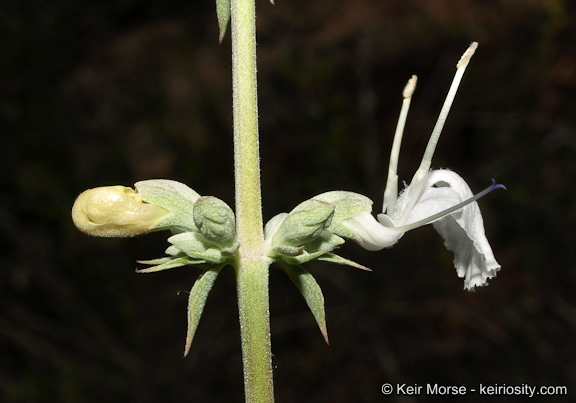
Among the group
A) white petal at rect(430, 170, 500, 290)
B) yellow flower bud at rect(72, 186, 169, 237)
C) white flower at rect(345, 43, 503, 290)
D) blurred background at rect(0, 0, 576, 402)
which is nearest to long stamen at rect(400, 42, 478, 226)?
white flower at rect(345, 43, 503, 290)

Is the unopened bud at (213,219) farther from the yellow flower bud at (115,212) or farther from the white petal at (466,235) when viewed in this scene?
the white petal at (466,235)

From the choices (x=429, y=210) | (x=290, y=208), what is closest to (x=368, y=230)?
(x=429, y=210)

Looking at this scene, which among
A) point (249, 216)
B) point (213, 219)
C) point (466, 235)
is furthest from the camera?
point (466, 235)

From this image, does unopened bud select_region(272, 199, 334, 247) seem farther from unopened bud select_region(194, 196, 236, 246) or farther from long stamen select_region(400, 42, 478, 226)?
long stamen select_region(400, 42, 478, 226)


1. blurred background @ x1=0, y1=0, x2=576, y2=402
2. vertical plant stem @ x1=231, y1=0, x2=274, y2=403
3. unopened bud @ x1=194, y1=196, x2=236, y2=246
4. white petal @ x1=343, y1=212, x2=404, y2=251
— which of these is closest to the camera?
unopened bud @ x1=194, y1=196, x2=236, y2=246

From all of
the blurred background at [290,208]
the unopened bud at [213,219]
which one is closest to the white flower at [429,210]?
the unopened bud at [213,219]

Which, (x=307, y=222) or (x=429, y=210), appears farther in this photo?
(x=429, y=210)

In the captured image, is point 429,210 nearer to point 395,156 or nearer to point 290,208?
point 395,156

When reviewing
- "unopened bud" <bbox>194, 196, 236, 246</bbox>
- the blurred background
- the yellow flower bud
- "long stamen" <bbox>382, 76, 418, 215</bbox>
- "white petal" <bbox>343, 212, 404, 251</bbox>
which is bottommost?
"unopened bud" <bbox>194, 196, 236, 246</bbox>

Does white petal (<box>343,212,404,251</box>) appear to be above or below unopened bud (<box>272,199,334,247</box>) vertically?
above
